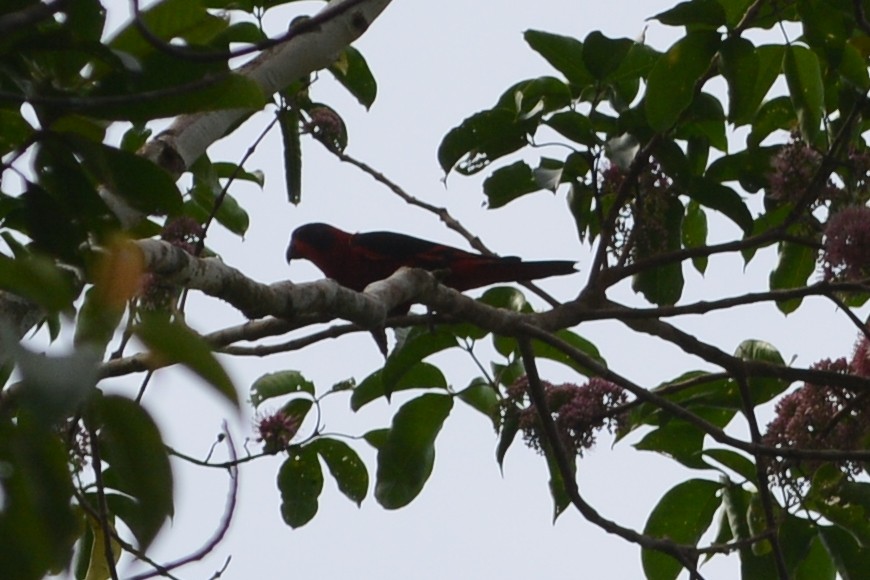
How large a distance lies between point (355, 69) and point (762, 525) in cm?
211

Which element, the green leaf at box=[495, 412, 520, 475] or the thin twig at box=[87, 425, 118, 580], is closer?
the thin twig at box=[87, 425, 118, 580]

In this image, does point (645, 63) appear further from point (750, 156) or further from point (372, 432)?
point (372, 432)

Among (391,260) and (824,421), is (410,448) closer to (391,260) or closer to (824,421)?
(824,421)

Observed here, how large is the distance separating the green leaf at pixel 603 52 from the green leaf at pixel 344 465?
61.5 inches

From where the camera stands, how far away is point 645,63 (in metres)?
3.52

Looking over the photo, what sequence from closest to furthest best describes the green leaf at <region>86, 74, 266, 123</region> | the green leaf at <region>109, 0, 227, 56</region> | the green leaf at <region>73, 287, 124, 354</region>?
the green leaf at <region>73, 287, 124, 354</region>, the green leaf at <region>86, 74, 266, 123</region>, the green leaf at <region>109, 0, 227, 56</region>

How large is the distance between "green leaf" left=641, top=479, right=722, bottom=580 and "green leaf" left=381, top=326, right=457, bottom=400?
2.96ft

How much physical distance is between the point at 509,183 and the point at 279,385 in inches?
43.1

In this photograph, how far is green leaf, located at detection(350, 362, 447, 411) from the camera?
382 centimetres

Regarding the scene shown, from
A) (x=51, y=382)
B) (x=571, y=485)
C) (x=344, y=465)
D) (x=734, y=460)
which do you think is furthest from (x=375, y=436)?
(x=51, y=382)

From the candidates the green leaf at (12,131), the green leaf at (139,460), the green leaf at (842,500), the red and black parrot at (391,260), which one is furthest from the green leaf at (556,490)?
the green leaf at (139,460)

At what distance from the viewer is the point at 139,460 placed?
0.92 metres

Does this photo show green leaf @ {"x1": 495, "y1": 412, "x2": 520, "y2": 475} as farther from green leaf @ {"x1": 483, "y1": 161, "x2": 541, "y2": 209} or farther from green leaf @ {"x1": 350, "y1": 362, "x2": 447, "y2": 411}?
green leaf @ {"x1": 483, "y1": 161, "x2": 541, "y2": 209}

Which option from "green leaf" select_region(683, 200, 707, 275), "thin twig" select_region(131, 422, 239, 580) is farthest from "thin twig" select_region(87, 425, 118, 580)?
"green leaf" select_region(683, 200, 707, 275)
